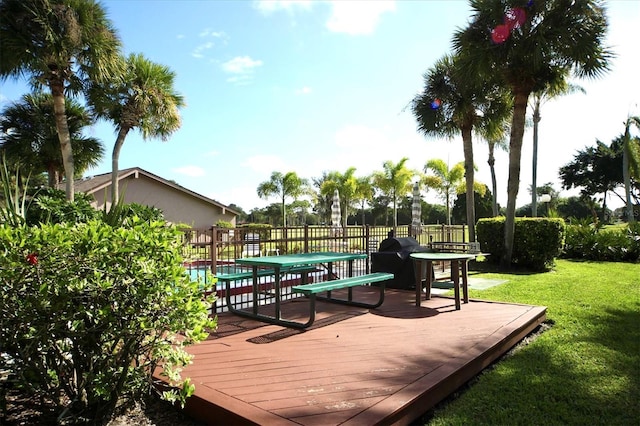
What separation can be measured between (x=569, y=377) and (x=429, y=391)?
4.94ft

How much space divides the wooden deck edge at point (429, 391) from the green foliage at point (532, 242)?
784cm

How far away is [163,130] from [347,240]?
517 inches

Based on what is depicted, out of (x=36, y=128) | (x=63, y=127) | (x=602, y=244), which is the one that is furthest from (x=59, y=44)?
(x=602, y=244)

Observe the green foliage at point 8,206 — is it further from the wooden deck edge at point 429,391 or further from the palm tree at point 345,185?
the palm tree at point 345,185

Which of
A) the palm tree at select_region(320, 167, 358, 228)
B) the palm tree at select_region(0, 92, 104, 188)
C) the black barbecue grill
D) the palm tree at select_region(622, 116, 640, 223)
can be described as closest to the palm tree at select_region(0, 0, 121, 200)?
the palm tree at select_region(0, 92, 104, 188)

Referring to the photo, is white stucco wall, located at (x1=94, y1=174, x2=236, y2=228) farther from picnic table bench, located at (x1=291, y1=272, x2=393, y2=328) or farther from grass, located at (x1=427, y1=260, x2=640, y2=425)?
grass, located at (x1=427, y1=260, x2=640, y2=425)

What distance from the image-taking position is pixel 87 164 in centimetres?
2011

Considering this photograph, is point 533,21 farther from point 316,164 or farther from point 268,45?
point 316,164

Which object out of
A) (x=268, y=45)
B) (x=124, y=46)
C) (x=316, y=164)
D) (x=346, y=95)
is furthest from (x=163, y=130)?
(x=316, y=164)

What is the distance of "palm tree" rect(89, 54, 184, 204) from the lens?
16.1 m

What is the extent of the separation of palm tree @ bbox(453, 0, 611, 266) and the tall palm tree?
212cm

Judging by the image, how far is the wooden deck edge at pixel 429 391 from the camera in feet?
8.07

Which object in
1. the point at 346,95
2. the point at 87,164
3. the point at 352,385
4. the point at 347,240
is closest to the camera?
the point at 352,385

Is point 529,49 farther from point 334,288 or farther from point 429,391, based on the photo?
point 429,391
